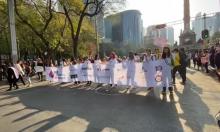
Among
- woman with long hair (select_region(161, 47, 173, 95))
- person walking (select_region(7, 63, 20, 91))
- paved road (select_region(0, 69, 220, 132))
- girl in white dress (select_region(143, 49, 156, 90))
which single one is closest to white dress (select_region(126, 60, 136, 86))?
girl in white dress (select_region(143, 49, 156, 90))

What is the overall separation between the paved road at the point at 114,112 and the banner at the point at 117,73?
71cm

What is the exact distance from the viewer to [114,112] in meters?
Result: 12.1

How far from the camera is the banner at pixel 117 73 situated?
16.2 metres

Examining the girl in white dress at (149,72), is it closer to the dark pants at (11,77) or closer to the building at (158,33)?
the building at (158,33)

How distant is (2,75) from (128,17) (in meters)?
66.8

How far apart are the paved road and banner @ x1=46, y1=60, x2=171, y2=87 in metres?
0.71

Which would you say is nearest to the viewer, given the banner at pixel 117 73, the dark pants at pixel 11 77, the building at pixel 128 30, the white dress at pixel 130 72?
the banner at pixel 117 73

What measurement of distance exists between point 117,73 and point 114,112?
7.19 metres

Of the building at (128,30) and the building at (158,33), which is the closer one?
the building at (158,33)

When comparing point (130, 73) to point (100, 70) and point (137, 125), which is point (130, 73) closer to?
point (100, 70)

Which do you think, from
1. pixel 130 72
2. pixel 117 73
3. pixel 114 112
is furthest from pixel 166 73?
pixel 114 112

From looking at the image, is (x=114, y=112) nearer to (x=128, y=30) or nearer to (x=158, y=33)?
(x=158, y=33)

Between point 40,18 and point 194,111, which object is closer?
point 194,111

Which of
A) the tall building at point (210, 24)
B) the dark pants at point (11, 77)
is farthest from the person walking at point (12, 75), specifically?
the tall building at point (210, 24)
